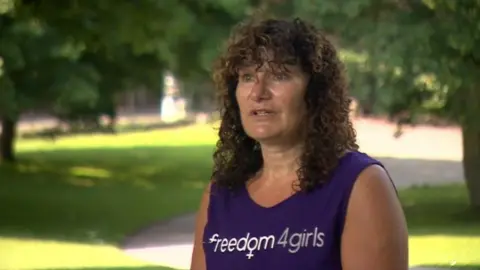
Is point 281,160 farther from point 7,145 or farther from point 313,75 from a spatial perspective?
point 7,145

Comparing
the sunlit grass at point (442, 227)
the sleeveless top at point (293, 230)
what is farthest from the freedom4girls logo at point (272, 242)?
the sunlit grass at point (442, 227)

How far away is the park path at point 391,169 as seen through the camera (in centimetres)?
1189

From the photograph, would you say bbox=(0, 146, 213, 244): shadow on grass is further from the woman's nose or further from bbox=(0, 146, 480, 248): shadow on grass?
the woman's nose

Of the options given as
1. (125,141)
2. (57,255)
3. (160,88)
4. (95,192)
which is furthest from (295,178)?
(125,141)

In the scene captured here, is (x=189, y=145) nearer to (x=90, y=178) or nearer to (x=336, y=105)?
(x=90, y=178)

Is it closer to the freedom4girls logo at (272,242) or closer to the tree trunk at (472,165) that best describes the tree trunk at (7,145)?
the tree trunk at (472,165)

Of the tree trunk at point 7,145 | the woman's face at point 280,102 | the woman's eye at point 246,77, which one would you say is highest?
the tree trunk at point 7,145

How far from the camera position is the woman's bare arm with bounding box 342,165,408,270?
214 cm

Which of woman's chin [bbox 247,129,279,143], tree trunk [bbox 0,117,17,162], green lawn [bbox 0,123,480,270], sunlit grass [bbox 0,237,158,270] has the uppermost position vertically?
tree trunk [bbox 0,117,17,162]

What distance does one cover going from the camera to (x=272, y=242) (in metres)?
2.23

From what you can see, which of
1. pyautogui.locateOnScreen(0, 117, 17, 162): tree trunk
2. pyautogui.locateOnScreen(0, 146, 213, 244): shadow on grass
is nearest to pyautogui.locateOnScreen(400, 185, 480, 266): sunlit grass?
pyautogui.locateOnScreen(0, 146, 213, 244): shadow on grass

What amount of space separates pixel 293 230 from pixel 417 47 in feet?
32.4

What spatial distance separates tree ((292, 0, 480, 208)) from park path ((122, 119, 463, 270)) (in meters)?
1.17

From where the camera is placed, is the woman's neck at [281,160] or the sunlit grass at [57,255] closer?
the woman's neck at [281,160]
